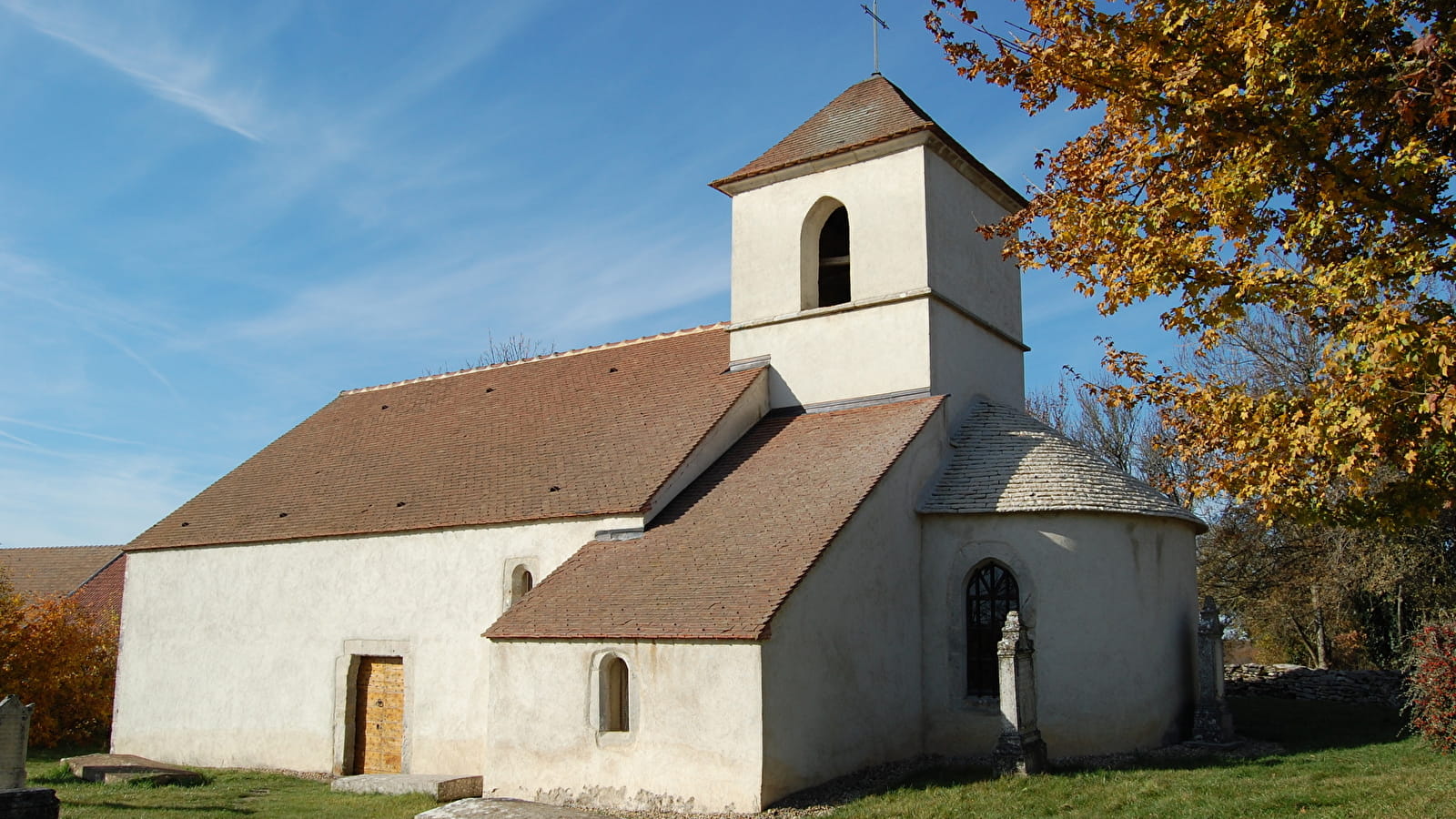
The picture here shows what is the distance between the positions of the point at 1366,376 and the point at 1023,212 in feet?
11.6

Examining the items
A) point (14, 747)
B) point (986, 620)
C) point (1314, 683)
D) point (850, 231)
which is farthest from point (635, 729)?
point (1314, 683)

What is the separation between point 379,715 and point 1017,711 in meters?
10.3

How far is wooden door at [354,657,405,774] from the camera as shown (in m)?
17.2

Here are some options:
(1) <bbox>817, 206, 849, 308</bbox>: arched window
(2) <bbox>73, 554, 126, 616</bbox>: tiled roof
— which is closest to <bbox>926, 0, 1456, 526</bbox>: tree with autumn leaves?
(1) <bbox>817, 206, 849, 308</bbox>: arched window

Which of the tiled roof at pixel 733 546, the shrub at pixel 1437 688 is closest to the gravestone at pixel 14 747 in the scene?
the tiled roof at pixel 733 546

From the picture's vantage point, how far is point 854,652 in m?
13.5

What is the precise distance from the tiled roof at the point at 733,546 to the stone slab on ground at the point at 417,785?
78.1 inches

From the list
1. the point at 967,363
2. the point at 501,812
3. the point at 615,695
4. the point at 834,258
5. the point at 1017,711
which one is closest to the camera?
the point at 501,812

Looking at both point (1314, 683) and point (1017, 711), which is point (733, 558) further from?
point (1314, 683)

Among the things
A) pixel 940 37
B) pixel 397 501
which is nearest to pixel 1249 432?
pixel 940 37

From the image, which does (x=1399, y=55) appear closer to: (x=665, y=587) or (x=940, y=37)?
(x=940, y=37)

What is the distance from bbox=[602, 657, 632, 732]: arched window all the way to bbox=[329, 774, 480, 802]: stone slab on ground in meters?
2.40

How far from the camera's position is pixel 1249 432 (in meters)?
9.04

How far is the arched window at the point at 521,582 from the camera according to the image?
1628 centimetres
